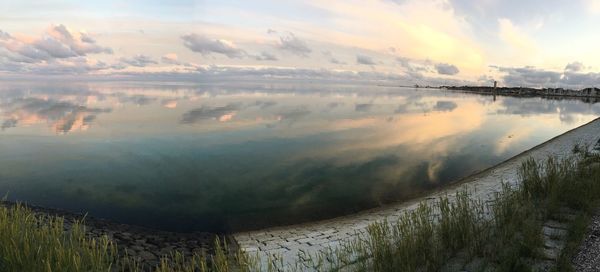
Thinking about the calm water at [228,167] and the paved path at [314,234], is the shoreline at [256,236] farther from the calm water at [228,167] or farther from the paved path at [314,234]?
the calm water at [228,167]

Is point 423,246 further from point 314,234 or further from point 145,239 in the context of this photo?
point 145,239

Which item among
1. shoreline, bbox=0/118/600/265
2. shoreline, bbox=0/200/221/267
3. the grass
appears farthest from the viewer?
shoreline, bbox=0/118/600/265

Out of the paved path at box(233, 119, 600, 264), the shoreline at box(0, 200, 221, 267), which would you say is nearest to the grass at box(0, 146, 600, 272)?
the shoreline at box(0, 200, 221, 267)

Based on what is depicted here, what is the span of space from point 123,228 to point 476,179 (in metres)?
19.6

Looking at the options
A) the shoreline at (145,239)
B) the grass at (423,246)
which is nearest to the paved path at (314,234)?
the grass at (423,246)

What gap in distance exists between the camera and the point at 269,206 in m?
17.5

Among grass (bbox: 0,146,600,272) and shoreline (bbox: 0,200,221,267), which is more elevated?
grass (bbox: 0,146,600,272)

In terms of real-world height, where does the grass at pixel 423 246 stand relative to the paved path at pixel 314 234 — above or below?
above

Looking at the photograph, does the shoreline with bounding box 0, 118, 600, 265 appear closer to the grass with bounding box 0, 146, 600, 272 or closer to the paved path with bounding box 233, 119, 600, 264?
the paved path with bounding box 233, 119, 600, 264

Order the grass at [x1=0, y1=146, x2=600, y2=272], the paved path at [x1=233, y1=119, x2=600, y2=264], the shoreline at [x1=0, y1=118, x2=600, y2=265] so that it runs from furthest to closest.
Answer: the paved path at [x1=233, y1=119, x2=600, y2=264], the shoreline at [x1=0, y1=118, x2=600, y2=265], the grass at [x1=0, y1=146, x2=600, y2=272]

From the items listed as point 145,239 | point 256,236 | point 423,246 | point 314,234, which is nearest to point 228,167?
point 256,236

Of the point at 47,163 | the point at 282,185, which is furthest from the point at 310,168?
the point at 47,163

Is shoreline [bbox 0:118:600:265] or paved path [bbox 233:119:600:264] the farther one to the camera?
paved path [bbox 233:119:600:264]

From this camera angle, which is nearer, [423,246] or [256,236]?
[423,246]
